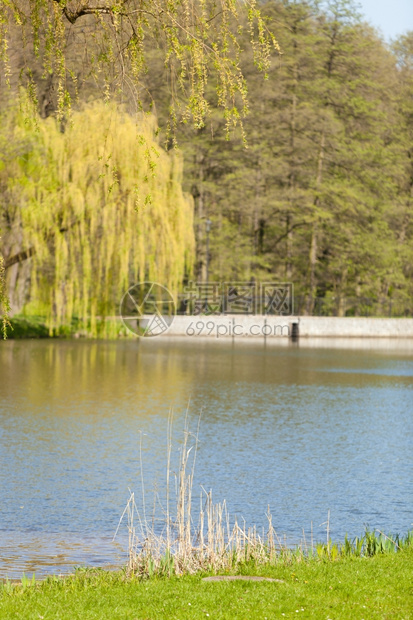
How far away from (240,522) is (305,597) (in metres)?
3.46

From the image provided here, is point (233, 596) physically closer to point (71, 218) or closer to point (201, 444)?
point (201, 444)

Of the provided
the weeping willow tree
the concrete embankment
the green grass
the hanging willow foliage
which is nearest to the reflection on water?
the green grass

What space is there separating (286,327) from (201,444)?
31384 millimetres

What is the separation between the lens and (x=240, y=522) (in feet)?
31.4

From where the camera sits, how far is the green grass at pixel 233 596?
580 cm

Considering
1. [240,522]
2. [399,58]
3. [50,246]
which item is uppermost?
[399,58]

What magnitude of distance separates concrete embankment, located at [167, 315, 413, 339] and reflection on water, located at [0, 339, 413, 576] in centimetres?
1407

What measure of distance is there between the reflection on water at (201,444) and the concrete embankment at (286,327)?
1407 cm

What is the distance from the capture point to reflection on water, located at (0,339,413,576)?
952cm

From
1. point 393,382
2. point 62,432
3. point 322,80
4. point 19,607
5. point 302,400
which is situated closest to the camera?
point 19,607

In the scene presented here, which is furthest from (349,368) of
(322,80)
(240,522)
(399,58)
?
(399,58)

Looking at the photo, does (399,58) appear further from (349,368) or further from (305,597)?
(305,597)

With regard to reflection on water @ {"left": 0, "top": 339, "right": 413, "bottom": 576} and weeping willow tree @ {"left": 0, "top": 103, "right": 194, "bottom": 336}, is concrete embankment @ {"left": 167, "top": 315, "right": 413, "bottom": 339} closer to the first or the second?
weeping willow tree @ {"left": 0, "top": 103, "right": 194, "bottom": 336}

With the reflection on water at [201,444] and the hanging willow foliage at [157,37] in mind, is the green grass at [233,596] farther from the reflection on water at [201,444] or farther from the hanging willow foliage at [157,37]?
the hanging willow foliage at [157,37]
